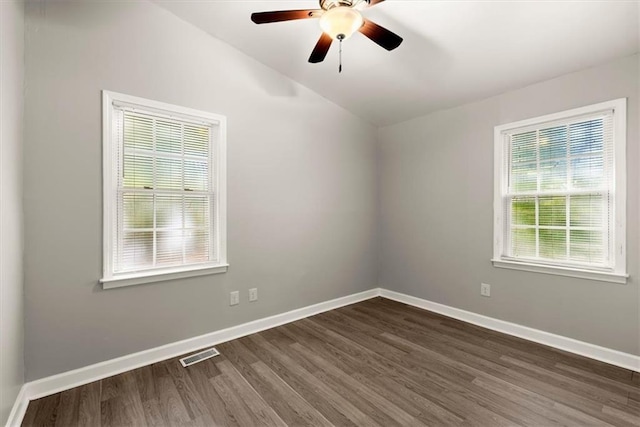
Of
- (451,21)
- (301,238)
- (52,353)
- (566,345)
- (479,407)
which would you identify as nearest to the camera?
(479,407)

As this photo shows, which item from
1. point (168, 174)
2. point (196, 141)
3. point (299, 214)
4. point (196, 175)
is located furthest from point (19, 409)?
point (299, 214)

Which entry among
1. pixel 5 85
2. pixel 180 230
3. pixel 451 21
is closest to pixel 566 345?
pixel 451 21

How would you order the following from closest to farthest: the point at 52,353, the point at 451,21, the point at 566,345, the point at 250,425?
1. the point at 250,425
2. the point at 52,353
3. the point at 451,21
4. the point at 566,345

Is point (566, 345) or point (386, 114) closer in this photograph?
point (566, 345)

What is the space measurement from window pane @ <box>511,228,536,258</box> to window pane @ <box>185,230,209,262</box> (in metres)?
3.10

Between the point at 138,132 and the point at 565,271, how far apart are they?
3.91 metres

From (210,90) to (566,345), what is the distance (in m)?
3.97

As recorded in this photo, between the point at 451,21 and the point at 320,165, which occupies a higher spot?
the point at 451,21

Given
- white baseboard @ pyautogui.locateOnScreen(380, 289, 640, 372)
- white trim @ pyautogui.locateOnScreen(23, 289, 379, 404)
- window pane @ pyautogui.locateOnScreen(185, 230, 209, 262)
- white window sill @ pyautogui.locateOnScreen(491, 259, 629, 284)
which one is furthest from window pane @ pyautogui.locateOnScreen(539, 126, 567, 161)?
window pane @ pyautogui.locateOnScreen(185, 230, 209, 262)

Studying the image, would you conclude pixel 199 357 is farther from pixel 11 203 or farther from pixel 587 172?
pixel 587 172

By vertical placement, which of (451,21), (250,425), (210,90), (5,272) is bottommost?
(250,425)

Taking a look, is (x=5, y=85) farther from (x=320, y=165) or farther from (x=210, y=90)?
(x=320, y=165)

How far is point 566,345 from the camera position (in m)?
2.63

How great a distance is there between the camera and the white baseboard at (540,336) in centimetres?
236
